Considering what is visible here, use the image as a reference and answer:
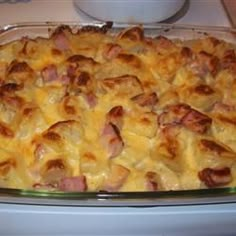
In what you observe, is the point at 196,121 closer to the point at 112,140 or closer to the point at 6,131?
the point at 112,140

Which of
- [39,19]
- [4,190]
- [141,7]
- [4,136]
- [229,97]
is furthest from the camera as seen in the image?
[39,19]

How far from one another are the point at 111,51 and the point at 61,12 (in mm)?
385

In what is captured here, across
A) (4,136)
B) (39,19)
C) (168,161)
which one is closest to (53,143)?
(4,136)

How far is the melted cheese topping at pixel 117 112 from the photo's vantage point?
2.93 feet

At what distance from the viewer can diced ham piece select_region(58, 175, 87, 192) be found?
860 mm

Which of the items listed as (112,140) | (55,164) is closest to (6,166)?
(55,164)

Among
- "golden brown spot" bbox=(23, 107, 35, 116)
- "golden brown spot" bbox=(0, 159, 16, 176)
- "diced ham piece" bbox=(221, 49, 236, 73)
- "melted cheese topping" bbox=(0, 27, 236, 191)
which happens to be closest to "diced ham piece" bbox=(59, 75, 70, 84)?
"melted cheese topping" bbox=(0, 27, 236, 191)

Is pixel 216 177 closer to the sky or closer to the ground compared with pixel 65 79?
closer to the ground

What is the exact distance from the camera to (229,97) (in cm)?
104

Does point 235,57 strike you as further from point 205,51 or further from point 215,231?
point 215,231

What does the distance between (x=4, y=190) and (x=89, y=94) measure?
0.27m

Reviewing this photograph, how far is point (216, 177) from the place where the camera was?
88 cm

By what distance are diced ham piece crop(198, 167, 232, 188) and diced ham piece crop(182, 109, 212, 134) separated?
87 mm

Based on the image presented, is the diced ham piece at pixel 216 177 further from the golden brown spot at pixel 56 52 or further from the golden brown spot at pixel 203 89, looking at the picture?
the golden brown spot at pixel 56 52
